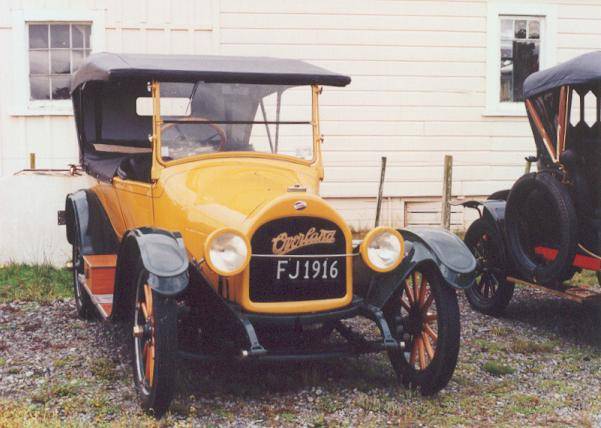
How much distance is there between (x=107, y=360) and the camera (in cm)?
541

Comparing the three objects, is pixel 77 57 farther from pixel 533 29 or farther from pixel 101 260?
pixel 533 29

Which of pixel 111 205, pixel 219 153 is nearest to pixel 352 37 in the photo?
pixel 111 205

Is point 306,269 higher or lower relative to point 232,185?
lower

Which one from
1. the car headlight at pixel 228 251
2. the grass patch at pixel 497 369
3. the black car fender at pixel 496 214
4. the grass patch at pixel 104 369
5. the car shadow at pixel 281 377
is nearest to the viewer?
the car headlight at pixel 228 251

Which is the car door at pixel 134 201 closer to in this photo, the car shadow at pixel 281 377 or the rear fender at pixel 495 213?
the car shadow at pixel 281 377

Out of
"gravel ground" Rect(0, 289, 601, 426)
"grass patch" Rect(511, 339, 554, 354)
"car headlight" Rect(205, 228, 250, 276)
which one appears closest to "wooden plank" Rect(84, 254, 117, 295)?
"gravel ground" Rect(0, 289, 601, 426)

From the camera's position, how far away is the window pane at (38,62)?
9.62 m

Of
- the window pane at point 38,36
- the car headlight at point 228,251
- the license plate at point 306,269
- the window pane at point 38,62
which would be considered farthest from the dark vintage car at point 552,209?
the window pane at point 38,36

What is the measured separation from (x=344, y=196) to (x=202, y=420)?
20.5 feet

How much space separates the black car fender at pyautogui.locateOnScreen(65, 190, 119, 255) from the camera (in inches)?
250

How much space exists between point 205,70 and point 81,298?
253 cm

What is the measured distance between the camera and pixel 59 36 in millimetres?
9648

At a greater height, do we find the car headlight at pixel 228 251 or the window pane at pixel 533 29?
the window pane at pixel 533 29

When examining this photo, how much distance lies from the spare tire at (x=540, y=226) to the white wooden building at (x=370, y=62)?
3.96 meters
